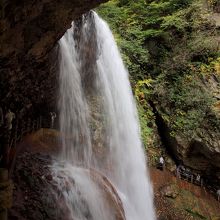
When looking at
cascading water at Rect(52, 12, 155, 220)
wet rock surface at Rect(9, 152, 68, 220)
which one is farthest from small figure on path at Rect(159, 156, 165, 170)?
wet rock surface at Rect(9, 152, 68, 220)

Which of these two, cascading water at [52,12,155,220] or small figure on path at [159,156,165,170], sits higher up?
cascading water at [52,12,155,220]

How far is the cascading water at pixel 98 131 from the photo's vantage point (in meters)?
7.30

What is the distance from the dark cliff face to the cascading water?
A: 1628mm

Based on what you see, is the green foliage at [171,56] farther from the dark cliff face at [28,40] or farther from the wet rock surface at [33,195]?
the wet rock surface at [33,195]

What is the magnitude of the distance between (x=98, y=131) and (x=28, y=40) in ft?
16.9

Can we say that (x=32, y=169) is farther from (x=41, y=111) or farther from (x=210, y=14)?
(x=210, y=14)

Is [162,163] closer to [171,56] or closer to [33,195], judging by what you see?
[171,56]

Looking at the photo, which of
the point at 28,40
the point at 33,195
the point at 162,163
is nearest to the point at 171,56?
the point at 162,163

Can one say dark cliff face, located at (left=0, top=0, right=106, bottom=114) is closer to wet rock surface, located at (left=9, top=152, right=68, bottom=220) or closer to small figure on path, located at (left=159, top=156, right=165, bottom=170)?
wet rock surface, located at (left=9, top=152, right=68, bottom=220)

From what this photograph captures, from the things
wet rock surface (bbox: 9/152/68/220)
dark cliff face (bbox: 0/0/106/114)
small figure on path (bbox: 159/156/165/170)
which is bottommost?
small figure on path (bbox: 159/156/165/170)

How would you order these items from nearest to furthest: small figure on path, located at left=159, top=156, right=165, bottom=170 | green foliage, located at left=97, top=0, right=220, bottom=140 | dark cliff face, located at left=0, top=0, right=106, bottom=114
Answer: dark cliff face, located at left=0, top=0, right=106, bottom=114 → small figure on path, located at left=159, top=156, right=165, bottom=170 → green foliage, located at left=97, top=0, right=220, bottom=140

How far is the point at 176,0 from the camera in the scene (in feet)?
48.4

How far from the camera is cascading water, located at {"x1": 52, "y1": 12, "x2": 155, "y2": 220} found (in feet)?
23.9

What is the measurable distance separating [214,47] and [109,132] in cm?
578
